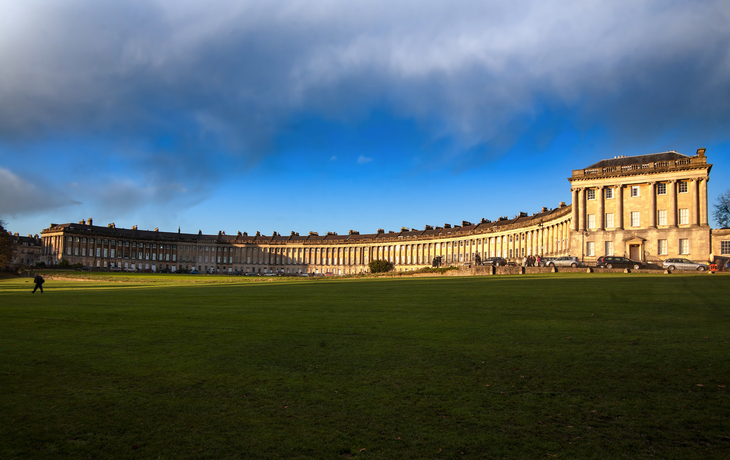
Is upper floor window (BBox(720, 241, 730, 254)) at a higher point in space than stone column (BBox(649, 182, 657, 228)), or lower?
lower

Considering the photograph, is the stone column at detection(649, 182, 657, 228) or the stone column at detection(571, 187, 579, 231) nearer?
the stone column at detection(649, 182, 657, 228)

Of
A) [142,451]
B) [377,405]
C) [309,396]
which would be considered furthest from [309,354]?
[142,451]

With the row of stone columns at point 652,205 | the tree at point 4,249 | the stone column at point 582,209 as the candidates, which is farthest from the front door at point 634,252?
the tree at point 4,249

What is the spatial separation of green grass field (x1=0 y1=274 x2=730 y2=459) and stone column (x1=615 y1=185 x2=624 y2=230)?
5070 centimetres

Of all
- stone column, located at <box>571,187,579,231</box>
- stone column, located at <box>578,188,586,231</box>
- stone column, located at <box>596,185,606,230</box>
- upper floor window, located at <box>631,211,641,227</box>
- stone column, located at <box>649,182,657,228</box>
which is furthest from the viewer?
stone column, located at <box>571,187,579,231</box>

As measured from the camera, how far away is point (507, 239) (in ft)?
290

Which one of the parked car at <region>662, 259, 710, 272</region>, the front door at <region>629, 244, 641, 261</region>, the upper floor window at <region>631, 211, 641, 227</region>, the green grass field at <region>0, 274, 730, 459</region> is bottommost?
the green grass field at <region>0, 274, 730, 459</region>

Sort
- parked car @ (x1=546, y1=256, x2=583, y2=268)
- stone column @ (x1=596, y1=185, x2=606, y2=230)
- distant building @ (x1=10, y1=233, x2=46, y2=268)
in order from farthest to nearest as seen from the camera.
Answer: distant building @ (x1=10, y1=233, x2=46, y2=268), stone column @ (x1=596, y1=185, x2=606, y2=230), parked car @ (x1=546, y1=256, x2=583, y2=268)

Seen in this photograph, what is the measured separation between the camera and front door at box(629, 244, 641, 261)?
54900mm

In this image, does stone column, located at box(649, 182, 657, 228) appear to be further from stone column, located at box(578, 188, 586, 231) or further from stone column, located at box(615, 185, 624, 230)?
stone column, located at box(578, 188, 586, 231)

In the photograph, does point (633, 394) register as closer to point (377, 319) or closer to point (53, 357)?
point (377, 319)

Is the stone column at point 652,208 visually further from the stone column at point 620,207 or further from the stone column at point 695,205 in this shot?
the stone column at point 695,205

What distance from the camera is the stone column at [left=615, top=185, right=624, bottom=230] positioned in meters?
56.6

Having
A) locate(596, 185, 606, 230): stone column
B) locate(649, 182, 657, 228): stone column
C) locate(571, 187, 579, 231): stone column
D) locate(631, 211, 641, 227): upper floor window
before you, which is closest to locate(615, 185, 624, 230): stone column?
locate(631, 211, 641, 227): upper floor window
